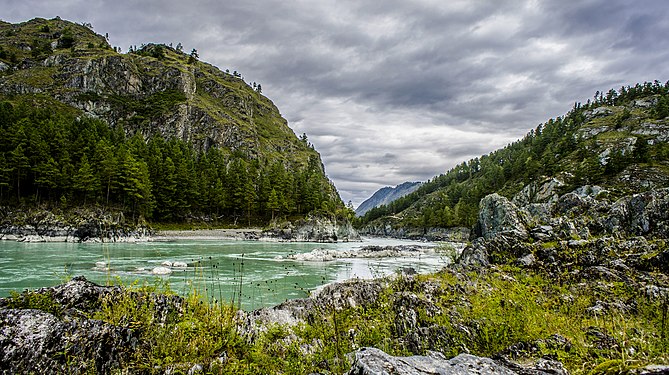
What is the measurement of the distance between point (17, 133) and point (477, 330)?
7220cm

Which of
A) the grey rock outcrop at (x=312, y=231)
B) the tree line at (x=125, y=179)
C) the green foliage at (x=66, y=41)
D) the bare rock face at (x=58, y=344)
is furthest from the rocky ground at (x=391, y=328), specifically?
the green foliage at (x=66, y=41)

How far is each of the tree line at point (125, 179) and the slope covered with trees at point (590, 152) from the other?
56.0 m

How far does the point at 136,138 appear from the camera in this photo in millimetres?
81688

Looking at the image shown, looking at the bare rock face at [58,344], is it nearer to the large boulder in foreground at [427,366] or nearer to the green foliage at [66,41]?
the large boulder in foreground at [427,366]

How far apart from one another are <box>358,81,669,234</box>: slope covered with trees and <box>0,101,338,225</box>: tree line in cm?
5599

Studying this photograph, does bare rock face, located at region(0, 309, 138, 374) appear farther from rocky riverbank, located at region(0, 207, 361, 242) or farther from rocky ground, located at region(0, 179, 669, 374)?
rocky riverbank, located at region(0, 207, 361, 242)

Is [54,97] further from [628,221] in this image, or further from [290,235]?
[628,221]

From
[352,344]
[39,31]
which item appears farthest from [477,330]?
[39,31]

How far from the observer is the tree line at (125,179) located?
52.7 metres

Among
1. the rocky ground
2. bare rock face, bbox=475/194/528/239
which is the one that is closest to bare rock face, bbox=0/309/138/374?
the rocky ground

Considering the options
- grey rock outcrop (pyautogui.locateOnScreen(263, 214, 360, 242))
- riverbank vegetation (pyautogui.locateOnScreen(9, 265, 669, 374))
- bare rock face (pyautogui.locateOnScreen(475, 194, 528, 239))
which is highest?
bare rock face (pyautogui.locateOnScreen(475, 194, 528, 239))

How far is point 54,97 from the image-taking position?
105875mm

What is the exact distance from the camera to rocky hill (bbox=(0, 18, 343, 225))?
5472 centimetres

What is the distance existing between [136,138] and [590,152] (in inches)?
4717
